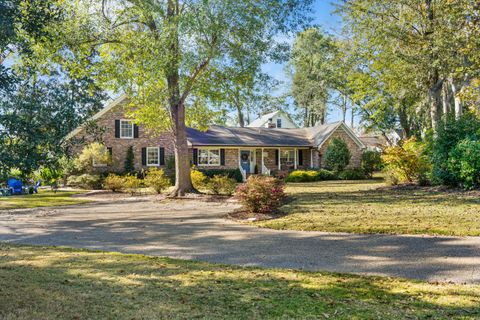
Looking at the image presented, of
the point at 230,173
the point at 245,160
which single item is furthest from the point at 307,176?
the point at 245,160

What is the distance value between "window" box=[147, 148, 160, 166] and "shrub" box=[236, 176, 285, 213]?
20.2m

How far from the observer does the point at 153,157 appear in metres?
31.4

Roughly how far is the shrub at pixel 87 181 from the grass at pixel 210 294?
2062 centimetres

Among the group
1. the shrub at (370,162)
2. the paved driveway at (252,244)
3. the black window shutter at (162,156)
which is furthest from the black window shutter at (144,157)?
the paved driveway at (252,244)

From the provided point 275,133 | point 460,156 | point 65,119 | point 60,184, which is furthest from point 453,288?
point 275,133

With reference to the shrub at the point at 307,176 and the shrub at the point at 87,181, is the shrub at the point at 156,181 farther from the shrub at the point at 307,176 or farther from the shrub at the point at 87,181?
the shrub at the point at 307,176

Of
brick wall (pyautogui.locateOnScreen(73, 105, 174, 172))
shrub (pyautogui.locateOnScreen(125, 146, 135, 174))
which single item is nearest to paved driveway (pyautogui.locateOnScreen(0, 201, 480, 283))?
shrub (pyautogui.locateOnScreen(125, 146, 135, 174))

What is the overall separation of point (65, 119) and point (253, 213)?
7592mm

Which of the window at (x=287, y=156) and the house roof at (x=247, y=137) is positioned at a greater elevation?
the house roof at (x=247, y=137)

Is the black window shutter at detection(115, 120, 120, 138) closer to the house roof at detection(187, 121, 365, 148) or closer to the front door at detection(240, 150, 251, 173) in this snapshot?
the house roof at detection(187, 121, 365, 148)

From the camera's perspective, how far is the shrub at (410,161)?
19.0 metres

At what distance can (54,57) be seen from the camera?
659 inches

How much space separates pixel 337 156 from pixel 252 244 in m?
24.6

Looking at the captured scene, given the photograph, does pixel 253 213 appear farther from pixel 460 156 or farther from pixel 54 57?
pixel 54 57
